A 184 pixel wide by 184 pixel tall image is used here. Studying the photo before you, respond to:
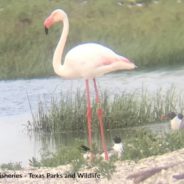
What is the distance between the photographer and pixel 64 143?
844 inches

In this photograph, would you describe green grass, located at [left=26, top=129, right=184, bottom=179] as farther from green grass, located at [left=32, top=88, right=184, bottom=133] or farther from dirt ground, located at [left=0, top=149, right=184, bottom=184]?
green grass, located at [left=32, top=88, right=184, bottom=133]

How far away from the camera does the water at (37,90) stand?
21.8 m

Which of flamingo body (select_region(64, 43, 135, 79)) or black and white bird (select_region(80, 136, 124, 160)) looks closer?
flamingo body (select_region(64, 43, 135, 79))

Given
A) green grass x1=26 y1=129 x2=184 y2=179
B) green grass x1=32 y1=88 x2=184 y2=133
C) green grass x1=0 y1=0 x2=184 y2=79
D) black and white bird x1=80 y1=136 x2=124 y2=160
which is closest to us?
green grass x1=26 y1=129 x2=184 y2=179

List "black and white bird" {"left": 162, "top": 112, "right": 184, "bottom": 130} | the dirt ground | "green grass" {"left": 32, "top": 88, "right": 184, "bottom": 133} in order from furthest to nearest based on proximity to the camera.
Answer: "green grass" {"left": 32, "top": 88, "right": 184, "bottom": 133}, "black and white bird" {"left": 162, "top": 112, "right": 184, "bottom": 130}, the dirt ground

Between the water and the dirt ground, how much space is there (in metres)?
6.48

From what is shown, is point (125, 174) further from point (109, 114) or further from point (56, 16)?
point (109, 114)

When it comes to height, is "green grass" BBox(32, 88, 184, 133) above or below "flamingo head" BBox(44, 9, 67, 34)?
below

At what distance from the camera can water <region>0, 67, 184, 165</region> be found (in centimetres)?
2177

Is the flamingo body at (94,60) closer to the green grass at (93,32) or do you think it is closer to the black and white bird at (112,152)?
the black and white bird at (112,152)

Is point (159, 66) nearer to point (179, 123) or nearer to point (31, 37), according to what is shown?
point (31, 37)

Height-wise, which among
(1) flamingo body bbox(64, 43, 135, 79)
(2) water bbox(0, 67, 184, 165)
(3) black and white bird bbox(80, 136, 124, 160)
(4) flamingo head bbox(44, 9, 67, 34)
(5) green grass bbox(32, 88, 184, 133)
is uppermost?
(4) flamingo head bbox(44, 9, 67, 34)

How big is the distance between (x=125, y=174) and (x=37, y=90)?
17.2 metres

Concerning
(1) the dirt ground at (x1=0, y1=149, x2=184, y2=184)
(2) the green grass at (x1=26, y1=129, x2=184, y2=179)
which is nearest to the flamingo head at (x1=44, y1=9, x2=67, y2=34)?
(2) the green grass at (x1=26, y1=129, x2=184, y2=179)
